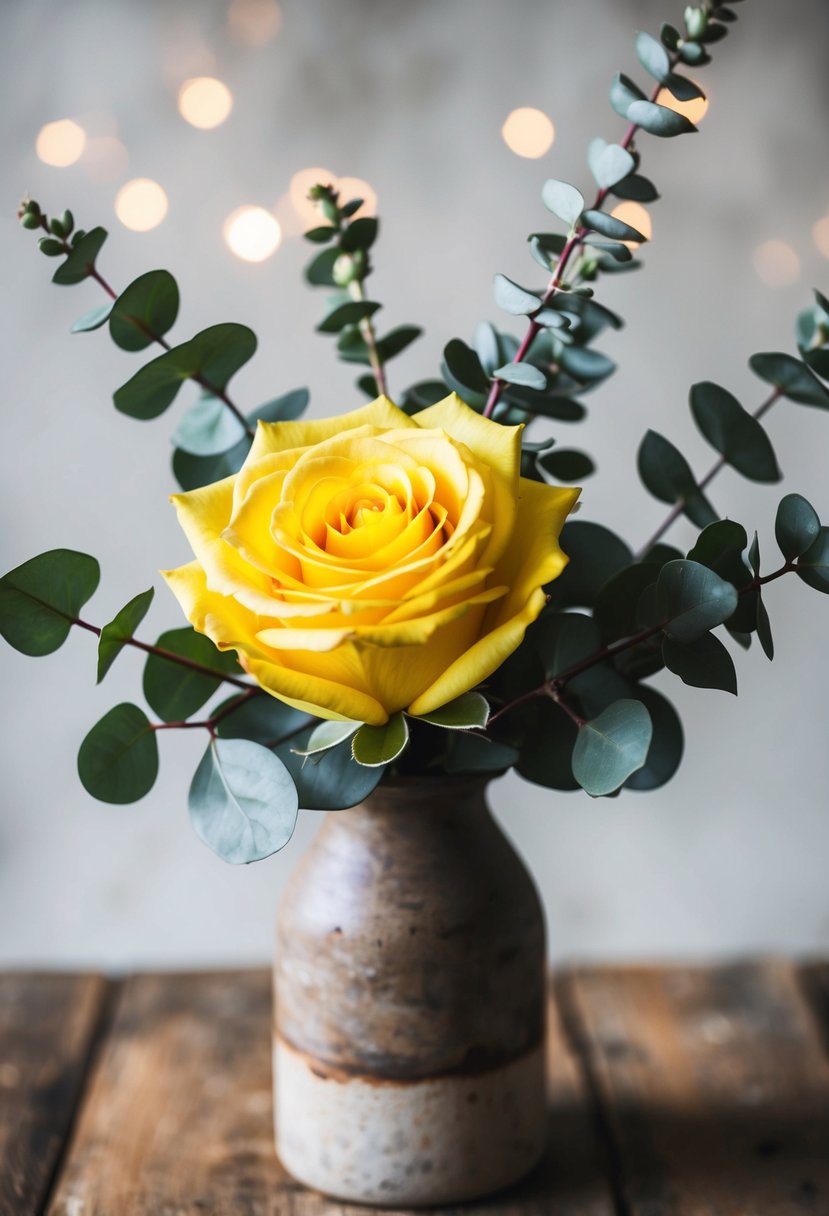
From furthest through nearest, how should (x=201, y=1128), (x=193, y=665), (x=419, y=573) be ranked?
(x=201, y=1128) → (x=193, y=665) → (x=419, y=573)

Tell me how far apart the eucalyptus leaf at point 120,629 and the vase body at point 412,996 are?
155 millimetres

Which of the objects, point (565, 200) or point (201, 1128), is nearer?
point (565, 200)

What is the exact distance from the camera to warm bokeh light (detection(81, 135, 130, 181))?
94 cm

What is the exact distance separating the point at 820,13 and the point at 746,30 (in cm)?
6

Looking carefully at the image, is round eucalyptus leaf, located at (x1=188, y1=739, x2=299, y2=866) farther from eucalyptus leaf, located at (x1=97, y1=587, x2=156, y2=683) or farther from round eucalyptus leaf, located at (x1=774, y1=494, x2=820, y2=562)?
round eucalyptus leaf, located at (x1=774, y1=494, x2=820, y2=562)

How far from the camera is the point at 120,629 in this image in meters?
0.51

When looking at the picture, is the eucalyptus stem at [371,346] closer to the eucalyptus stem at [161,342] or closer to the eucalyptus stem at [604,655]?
the eucalyptus stem at [161,342]

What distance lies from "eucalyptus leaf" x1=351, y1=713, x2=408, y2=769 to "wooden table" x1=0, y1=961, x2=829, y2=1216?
32 centimetres

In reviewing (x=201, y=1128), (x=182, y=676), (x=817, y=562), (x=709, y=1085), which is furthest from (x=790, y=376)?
(x=201, y=1128)

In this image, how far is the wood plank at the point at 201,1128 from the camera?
66 centimetres

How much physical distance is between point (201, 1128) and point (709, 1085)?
0.34 metres

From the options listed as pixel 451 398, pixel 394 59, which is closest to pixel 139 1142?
pixel 451 398

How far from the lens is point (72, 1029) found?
866 mm

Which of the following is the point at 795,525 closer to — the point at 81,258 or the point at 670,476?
the point at 670,476
